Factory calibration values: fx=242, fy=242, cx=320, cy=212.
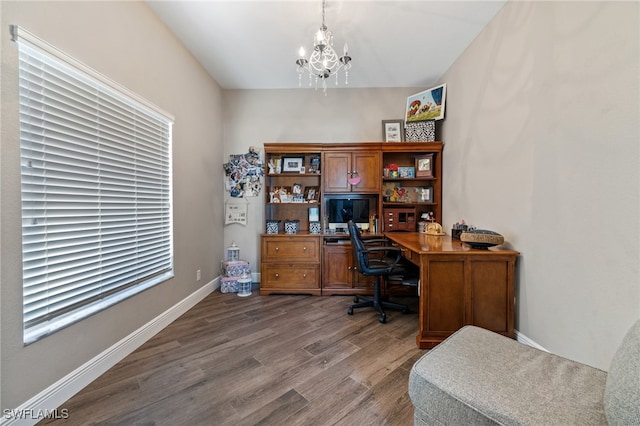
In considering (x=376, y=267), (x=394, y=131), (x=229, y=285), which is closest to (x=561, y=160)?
(x=376, y=267)

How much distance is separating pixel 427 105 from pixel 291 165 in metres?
1.99

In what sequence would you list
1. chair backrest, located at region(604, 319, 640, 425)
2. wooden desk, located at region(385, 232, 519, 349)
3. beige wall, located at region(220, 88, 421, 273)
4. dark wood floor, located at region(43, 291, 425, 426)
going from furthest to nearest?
beige wall, located at region(220, 88, 421, 273), wooden desk, located at region(385, 232, 519, 349), dark wood floor, located at region(43, 291, 425, 426), chair backrest, located at region(604, 319, 640, 425)

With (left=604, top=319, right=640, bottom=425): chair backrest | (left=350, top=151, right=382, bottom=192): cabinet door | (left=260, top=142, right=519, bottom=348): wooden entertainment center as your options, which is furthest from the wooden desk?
(left=350, top=151, right=382, bottom=192): cabinet door

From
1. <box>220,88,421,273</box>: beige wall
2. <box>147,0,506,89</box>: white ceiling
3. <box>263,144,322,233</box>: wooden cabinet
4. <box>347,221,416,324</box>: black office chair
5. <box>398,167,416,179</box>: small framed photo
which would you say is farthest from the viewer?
<box>220,88,421,273</box>: beige wall

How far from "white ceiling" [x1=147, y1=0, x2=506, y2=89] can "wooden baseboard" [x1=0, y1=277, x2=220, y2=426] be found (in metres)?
2.74

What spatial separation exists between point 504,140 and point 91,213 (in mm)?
3152

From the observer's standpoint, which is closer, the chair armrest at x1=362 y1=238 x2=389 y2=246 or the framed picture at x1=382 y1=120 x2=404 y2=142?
the chair armrest at x1=362 y1=238 x2=389 y2=246

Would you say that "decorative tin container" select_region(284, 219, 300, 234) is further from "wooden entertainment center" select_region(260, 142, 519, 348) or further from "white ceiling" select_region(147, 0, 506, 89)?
"white ceiling" select_region(147, 0, 506, 89)

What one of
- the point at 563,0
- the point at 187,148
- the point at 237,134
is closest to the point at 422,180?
the point at 563,0

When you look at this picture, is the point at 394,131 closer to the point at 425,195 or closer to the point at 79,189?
the point at 425,195

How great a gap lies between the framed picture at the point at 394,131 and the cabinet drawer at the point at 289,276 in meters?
2.08

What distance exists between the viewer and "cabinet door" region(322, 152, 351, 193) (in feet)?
10.6

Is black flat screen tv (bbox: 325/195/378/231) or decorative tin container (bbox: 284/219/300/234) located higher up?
black flat screen tv (bbox: 325/195/378/231)

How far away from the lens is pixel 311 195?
346cm
